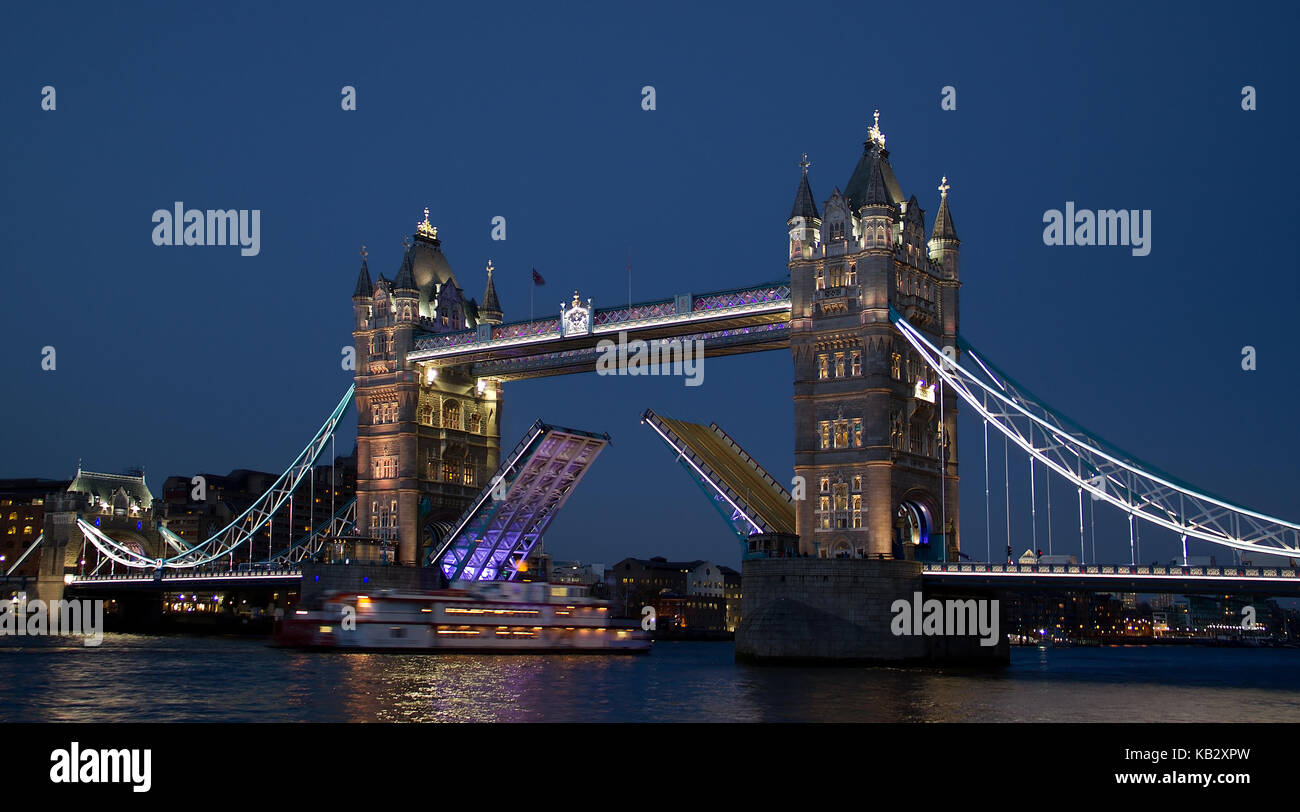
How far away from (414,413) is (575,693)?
1477 inches

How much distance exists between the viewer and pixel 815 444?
59375mm

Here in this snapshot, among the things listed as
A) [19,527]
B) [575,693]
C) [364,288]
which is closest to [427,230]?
[364,288]

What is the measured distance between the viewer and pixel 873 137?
200ft

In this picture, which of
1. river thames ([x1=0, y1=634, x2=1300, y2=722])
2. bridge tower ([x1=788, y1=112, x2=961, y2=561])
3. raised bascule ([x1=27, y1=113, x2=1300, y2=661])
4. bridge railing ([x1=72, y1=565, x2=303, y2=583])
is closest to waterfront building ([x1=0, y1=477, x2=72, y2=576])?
bridge railing ([x1=72, y1=565, x2=303, y2=583])

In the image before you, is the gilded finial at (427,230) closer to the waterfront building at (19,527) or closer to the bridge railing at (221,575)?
the bridge railing at (221,575)

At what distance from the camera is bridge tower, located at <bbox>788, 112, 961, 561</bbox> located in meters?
57.8

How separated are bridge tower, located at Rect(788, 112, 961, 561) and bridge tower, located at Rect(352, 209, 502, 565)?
2540 cm

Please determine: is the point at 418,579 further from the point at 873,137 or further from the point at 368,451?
the point at 873,137

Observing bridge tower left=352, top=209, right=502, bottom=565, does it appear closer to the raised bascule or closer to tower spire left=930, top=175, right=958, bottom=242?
the raised bascule

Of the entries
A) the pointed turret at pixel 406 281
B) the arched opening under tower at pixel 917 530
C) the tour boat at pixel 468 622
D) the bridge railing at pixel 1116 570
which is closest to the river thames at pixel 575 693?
the bridge railing at pixel 1116 570

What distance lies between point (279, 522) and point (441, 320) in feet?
334

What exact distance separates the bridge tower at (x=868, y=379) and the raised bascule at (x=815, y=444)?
87 millimetres

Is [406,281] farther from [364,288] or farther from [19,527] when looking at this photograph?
[19,527]

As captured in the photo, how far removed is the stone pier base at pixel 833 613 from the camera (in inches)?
2111
